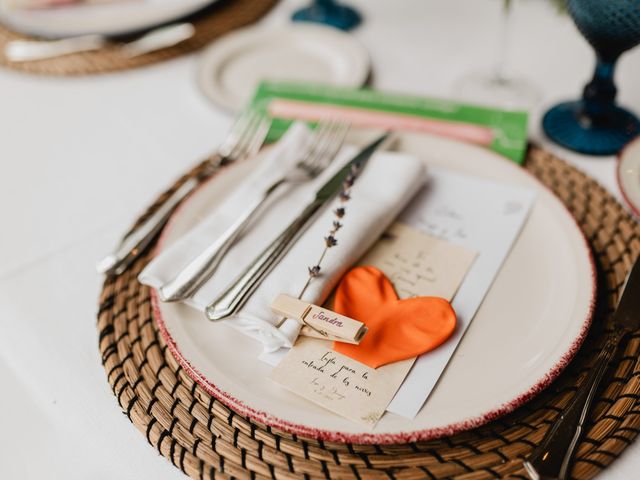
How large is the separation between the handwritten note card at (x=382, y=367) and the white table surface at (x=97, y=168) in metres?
0.13

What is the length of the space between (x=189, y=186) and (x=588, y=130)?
481 millimetres

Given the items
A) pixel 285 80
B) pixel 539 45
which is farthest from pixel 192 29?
pixel 539 45

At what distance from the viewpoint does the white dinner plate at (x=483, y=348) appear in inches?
17.1

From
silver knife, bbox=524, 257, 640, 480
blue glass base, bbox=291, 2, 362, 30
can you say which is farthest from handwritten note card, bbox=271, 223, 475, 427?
blue glass base, bbox=291, 2, 362, 30

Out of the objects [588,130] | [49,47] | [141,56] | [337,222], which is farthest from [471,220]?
[49,47]

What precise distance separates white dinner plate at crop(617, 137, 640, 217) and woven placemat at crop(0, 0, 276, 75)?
0.62 m

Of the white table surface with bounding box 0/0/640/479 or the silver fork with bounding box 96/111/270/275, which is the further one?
the silver fork with bounding box 96/111/270/275

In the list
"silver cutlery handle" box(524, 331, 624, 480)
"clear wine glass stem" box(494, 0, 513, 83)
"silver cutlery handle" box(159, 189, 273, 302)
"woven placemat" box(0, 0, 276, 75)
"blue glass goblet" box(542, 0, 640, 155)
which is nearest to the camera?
"silver cutlery handle" box(524, 331, 624, 480)

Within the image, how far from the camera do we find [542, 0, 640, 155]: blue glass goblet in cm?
64

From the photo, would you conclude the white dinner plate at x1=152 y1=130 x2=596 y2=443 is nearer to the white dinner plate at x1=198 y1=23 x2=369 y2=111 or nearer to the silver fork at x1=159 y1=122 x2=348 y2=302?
the silver fork at x1=159 y1=122 x2=348 y2=302

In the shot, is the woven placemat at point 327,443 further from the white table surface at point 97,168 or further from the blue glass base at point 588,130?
the blue glass base at point 588,130

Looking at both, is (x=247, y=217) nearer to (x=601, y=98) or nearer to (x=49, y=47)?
(x=601, y=98)

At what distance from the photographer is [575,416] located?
45 centimetres

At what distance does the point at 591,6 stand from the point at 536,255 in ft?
0.91
